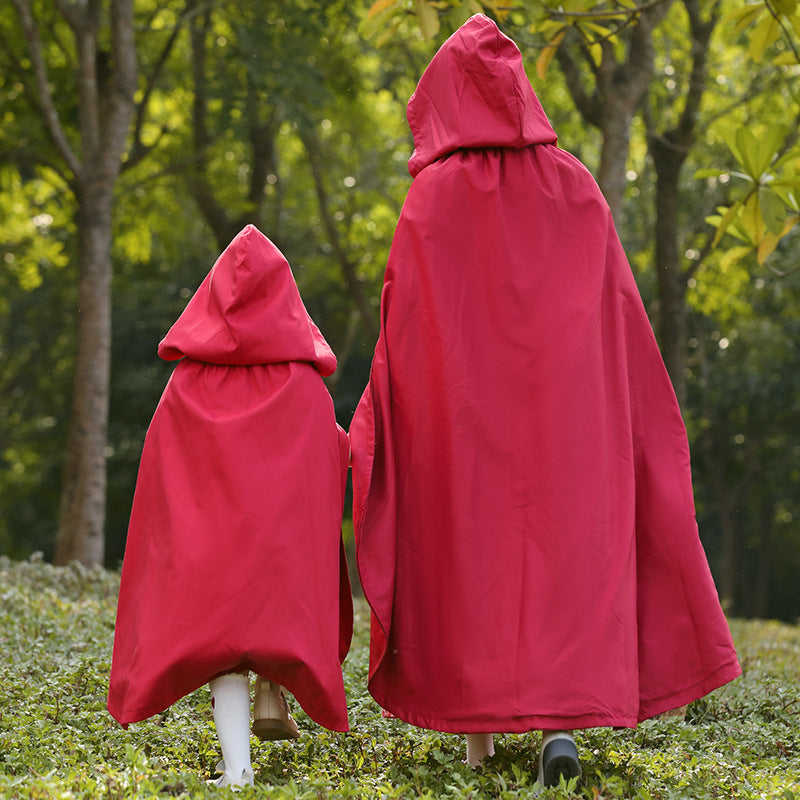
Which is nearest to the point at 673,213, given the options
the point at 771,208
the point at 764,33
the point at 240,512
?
the point at 764,33

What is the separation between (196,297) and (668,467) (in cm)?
159

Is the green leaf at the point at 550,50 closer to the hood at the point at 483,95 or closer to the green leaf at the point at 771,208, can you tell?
the green leaf at the point at 771,208

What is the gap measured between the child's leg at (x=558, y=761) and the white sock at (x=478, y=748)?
Result: 38 cm

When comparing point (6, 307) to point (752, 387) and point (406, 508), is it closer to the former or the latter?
point (752, 387)

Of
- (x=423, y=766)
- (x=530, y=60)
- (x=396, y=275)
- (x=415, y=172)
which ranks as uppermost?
(x=530, y=60)

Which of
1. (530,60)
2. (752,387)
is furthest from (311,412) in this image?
(752,387)

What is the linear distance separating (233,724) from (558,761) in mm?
939

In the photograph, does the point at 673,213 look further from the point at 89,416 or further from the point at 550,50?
the point at 89,416

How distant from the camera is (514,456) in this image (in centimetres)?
330

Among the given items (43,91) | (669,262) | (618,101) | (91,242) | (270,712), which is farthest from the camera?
(669,262)

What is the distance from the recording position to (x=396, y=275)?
11.4 feet

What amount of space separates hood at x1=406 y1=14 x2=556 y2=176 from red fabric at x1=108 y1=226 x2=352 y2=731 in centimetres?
71

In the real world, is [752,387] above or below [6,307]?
below

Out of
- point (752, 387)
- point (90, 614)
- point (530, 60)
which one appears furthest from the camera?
point (752, 387)
